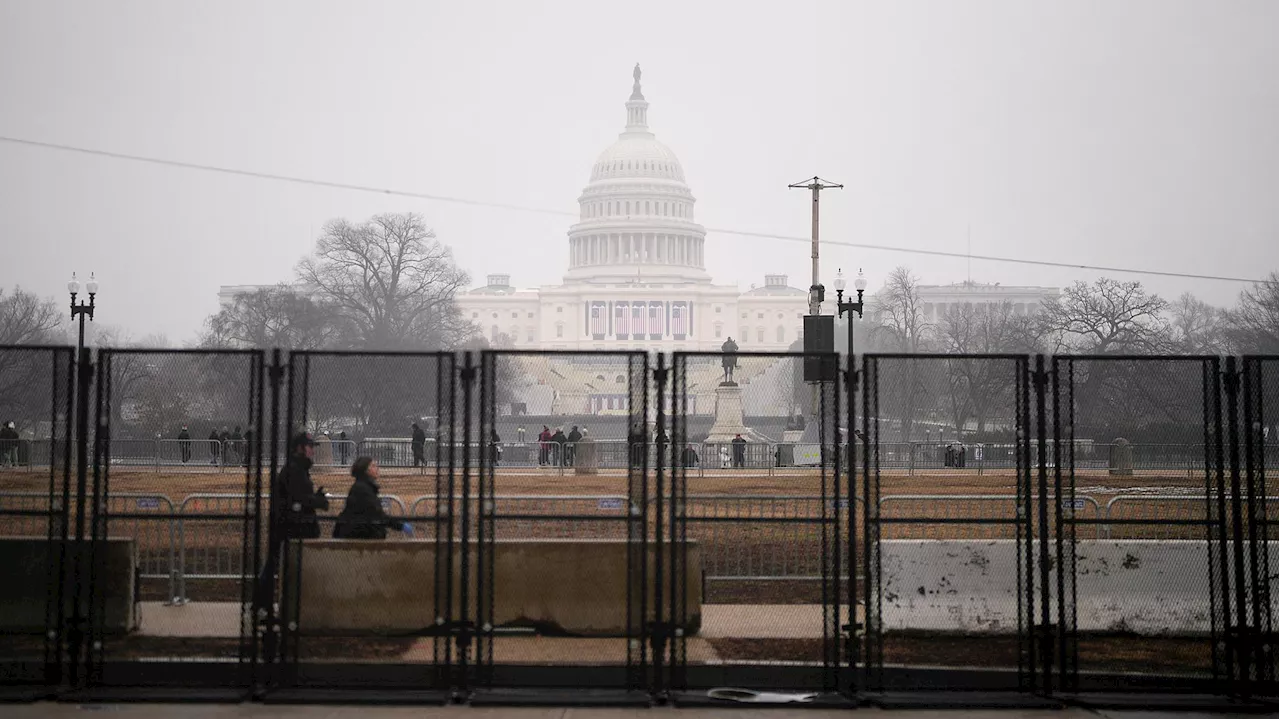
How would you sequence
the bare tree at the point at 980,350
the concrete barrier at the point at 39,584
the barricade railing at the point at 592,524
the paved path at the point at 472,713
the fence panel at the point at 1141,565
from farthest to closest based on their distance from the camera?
the bare tree at the point at 980,350, the barricade railing at the point at 592,524, the fence panel at the point at 1141,565, the concrete barrier at the point at 39,584, the paved path at the point at 472,713

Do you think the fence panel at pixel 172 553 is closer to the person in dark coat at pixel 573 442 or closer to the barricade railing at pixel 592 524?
the barricade railing at pixel 592 524

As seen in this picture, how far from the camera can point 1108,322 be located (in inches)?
2280

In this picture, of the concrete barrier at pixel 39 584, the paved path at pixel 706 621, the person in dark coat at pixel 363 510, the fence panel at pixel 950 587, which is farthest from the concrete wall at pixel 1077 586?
the concrete barrier at pixel 39 584

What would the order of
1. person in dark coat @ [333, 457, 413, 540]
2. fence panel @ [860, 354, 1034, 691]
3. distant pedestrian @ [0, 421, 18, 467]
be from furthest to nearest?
distant pedestrian @ [0, 421, 18, 467] < person in dark coat @ [333, 457, 413, 540] < fence panel @ [860, 354, 1034, 691]

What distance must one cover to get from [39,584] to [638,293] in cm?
14194

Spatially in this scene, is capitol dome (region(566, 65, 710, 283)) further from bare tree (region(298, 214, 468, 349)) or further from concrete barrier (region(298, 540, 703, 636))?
concrete barrier (region(298, 540, 703, 636))

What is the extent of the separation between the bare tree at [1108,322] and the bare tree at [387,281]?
101ft

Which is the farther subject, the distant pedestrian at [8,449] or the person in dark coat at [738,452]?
the person in dark coat at [738,452]

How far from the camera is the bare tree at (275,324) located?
64.1m

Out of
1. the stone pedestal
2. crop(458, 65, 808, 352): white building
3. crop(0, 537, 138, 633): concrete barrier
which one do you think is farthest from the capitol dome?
crop(0, 537, 138, 633): concrete barrier

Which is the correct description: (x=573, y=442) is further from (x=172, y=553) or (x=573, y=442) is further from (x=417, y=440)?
(x=172, y=553)

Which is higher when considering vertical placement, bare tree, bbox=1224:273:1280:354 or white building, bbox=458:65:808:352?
white building, bbox=458:65:808:352

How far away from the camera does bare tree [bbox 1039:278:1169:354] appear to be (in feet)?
184

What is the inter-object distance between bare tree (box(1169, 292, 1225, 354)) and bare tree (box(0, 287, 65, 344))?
42294mm
